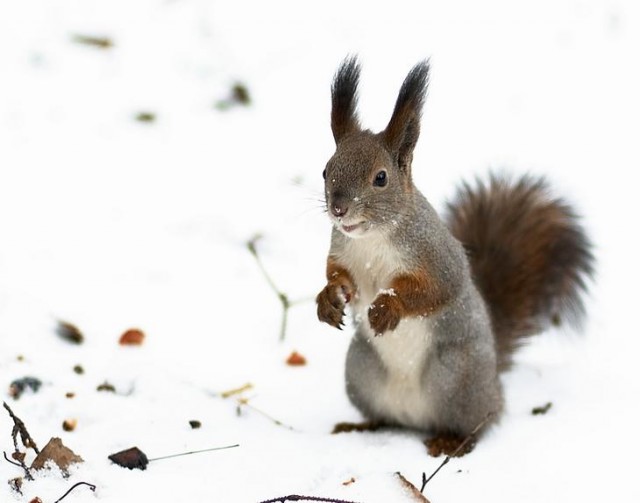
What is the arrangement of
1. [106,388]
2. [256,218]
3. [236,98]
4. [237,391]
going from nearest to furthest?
[106,388] < [237,391] < [256,218] < [236,98]

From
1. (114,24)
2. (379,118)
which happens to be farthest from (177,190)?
(114,24)

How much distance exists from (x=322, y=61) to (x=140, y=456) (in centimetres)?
279

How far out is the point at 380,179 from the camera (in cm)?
240

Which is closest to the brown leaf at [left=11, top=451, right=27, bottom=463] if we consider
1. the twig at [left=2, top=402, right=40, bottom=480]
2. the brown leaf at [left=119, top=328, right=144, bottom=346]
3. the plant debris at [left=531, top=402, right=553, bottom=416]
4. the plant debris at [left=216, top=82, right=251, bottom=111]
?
the twig at [left=2, top=402, right=40, bottom=480]

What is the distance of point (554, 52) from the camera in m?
4.93

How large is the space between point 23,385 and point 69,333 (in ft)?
1.18

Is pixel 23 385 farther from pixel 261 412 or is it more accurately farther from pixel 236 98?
pixel 236 98

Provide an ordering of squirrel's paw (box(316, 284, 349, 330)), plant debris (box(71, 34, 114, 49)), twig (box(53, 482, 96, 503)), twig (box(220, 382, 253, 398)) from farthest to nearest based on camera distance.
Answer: plant debris (box(71, 34, 114, 49)), twig (box(220, 382, 253, 398)), squirrel's paw (box(316, 284, 349, 330)), twig (box(53, 482, 96, 503))

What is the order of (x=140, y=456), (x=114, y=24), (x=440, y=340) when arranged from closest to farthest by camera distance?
(x=140, y=456)
(x=440, y=340)
(x=114, y=24)

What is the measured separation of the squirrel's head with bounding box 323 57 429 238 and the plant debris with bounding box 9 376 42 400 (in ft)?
3.05

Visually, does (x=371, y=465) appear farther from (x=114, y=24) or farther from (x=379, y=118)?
(x=114, y=24)

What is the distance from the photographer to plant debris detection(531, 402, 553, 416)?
2.82m

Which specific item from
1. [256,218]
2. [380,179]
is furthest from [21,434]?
[256,218]

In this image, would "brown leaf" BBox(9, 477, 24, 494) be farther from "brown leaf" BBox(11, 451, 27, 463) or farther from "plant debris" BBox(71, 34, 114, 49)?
"plant debris" BBox(71, 34, 114, 49)
